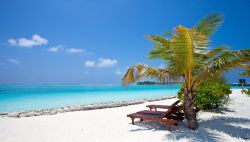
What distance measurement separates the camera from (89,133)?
6820 mm

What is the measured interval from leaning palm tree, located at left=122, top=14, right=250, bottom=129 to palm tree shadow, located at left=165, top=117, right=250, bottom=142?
1.45 feet

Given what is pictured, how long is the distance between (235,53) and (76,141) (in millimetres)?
5234

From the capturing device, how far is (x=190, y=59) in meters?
6.15

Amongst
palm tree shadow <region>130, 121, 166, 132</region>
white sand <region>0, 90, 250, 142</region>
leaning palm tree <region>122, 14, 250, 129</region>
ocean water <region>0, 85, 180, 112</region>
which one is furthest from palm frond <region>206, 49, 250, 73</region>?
palm tree shadow <region>130, 121, 166, 132</region>

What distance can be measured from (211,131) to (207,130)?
15cm

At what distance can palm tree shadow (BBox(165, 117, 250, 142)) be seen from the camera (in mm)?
5918

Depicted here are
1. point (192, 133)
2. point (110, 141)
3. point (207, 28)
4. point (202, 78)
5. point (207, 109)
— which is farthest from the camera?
point (207, 109)

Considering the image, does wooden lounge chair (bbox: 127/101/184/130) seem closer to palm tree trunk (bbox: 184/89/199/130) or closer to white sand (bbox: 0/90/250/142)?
white sand (bbox: 0/90/250/142)

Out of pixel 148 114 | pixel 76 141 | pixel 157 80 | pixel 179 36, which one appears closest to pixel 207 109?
pixel 148 114

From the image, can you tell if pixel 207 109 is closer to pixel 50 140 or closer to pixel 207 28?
pixel 207 28

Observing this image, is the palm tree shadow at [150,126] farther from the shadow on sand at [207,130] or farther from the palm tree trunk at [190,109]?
the palm tree trunk at [190,109]

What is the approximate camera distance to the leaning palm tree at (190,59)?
5.97 meters

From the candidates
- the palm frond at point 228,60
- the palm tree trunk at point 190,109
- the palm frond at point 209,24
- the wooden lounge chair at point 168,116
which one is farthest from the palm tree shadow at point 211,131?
the palm frond at point 209,24

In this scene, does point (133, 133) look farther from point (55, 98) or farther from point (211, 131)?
point (55, 98)
